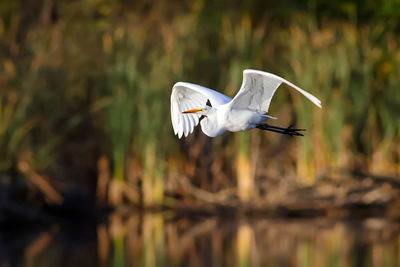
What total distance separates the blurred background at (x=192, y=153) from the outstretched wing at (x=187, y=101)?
5326 mm

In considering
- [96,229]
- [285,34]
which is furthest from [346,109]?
[96,229]

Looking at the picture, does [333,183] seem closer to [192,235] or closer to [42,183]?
[192,235]

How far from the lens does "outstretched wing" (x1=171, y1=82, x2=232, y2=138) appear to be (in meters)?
7.18

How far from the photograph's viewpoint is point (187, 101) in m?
7.57

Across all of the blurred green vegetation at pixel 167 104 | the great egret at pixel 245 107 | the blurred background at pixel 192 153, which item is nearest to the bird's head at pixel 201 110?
the great egret at pixel 245 107

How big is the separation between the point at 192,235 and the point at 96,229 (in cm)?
119

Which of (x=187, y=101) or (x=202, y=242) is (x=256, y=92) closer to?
(x=187, y=101)

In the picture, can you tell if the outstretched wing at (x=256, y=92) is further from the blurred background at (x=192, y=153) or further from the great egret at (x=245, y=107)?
the blurred background at (x=192, y=153)

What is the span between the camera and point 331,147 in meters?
13.2

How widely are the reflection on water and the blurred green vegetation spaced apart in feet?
1.73

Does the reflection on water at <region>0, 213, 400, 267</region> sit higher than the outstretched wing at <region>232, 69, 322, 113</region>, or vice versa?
the outstretched wing at <region>232, 69, 322, 113</region>

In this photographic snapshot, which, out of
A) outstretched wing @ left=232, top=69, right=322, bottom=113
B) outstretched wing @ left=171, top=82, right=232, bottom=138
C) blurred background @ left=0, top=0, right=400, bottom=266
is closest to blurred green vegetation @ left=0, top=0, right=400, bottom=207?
blurred background @ left=0, top=0, right=400, bottom=266

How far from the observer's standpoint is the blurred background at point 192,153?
13.0 meters

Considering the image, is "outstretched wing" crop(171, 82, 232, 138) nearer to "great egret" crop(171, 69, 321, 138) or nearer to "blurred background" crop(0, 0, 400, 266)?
"great egret" crop(171, 69, 321, 138)
